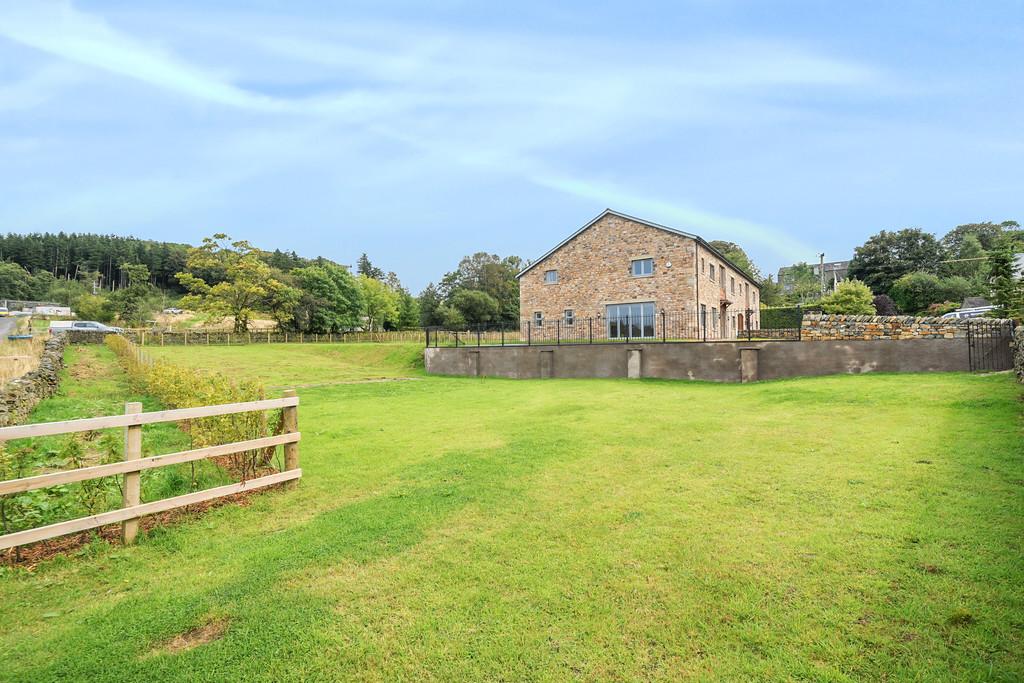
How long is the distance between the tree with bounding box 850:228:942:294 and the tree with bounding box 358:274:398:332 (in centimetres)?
6221

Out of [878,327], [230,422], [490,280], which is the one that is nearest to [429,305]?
[490,280]

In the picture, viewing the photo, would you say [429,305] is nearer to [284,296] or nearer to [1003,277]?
[284,296]

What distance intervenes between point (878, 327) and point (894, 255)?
53.8 m

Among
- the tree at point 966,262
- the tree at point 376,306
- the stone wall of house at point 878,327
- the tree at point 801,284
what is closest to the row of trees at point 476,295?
the tree at point 376,306

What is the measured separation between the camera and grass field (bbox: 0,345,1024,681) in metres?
2.84

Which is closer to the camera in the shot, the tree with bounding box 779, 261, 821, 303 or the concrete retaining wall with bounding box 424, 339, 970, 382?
the concrete retaining wall with bounding box 424, 339, 970, 382

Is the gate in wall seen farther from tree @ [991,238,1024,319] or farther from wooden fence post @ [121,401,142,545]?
wooden fence post @ [121,401,142,545]

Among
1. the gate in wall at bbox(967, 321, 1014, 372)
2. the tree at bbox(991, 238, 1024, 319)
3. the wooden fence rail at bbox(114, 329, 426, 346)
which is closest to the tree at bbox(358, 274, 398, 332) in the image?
the wooden fence rail at bbox(114, 329, 426, 346)

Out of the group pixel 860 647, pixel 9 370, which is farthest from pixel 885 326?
pixel 9 370

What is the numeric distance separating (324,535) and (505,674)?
2.60m

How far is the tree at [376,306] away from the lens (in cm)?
7431

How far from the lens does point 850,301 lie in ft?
121

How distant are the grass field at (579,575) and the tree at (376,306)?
69.5 meters

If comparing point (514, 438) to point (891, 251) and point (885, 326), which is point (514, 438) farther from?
point (891, 251)
